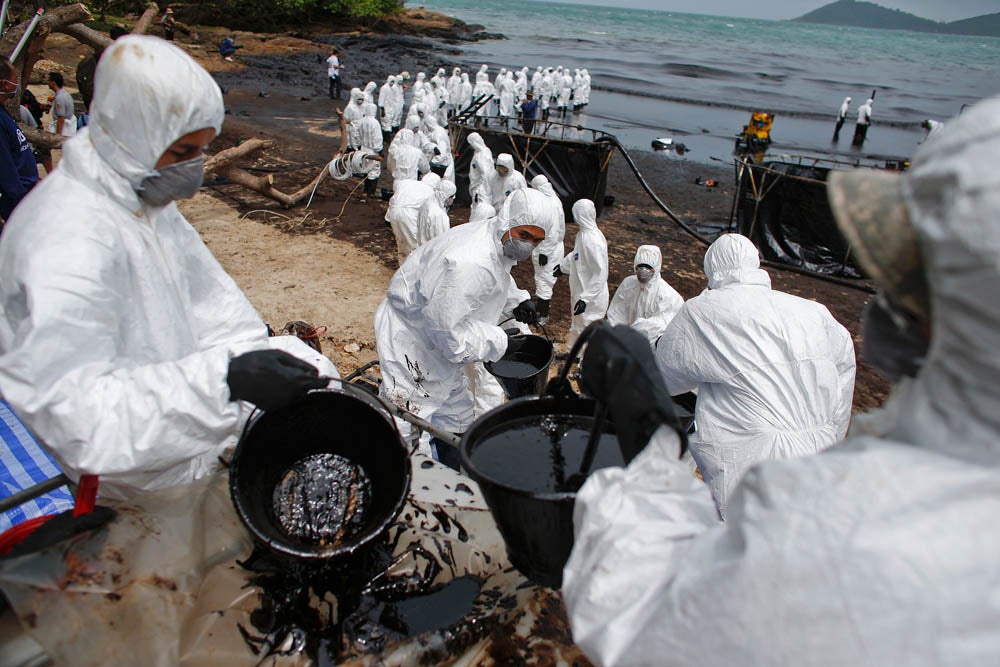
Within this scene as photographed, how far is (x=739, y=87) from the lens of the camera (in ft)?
133

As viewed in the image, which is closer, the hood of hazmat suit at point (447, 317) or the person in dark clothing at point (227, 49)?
the hood of hazmat suit at point (447, 317)

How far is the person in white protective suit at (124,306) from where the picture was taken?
4.57 ft

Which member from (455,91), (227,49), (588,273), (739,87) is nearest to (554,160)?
(588,273)

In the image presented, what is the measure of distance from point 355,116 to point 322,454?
14.4m

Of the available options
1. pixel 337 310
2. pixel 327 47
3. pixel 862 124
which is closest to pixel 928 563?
pixel 337 310

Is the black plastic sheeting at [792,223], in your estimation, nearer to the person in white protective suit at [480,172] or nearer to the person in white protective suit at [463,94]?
the person in white protective suit at [480,172]

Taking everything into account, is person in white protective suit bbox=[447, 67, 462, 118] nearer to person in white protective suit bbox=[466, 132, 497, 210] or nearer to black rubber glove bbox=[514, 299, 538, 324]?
person in white protective suit bbox=[466, 132, 497, 210]

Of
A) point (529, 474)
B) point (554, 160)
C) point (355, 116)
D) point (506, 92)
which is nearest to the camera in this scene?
point (529, 474)

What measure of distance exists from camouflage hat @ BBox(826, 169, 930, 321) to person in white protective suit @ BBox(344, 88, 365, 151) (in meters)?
14.4

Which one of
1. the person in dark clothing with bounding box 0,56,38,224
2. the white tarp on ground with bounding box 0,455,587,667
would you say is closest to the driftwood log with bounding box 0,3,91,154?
the person in dark clothing with bounding box 0,56,38,224

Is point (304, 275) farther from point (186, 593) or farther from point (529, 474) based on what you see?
point (529, 474)

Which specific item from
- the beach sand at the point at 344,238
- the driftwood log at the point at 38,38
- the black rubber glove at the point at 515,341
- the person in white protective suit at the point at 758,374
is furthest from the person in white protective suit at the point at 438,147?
the person in white protective suit at the point at 758,374

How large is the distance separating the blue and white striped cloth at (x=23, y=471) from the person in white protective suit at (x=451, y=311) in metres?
1.78

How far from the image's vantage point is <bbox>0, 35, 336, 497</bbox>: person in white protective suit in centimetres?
139
